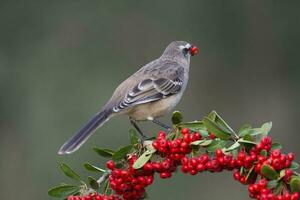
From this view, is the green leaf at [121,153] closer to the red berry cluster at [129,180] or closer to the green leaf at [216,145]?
the red berry cluster at [129,180]

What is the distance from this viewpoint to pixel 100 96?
1036cm

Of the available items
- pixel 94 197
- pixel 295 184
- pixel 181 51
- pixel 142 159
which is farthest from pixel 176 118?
pixel 181 51

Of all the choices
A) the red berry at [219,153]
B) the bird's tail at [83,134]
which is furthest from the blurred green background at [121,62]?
the red berry at [219,153]

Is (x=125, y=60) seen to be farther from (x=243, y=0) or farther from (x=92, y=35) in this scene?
(x=243, y=0)

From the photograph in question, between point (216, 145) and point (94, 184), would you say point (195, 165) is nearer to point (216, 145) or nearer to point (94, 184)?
point (216, 145)

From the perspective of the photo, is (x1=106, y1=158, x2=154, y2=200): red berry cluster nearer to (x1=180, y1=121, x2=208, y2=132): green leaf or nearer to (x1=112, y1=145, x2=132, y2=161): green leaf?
(x1=112, y1=145, x2=132, y2=161): green leaf

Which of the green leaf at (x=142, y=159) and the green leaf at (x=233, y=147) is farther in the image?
the green leaf at (x=142, y=159)

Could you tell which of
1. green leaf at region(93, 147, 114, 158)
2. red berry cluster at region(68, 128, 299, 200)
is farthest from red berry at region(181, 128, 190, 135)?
green leaf at region(93, 147, 114, 158)

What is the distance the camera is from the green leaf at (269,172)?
121 inches

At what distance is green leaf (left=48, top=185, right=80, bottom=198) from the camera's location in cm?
346

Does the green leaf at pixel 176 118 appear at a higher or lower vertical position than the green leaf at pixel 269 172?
higher

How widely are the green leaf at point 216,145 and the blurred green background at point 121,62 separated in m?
6.47

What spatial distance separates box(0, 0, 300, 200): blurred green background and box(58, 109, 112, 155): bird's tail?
4.77 metres

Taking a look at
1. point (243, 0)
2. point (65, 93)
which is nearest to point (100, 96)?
point (65, 93)
